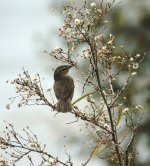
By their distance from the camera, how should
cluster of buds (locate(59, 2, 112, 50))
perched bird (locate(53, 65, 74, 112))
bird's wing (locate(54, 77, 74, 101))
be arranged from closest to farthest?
cluster of buds (locate(59, 2, 112, 50)), perched bird (locate(53, 65, 74, 112)), bird's wing (locate(54, 77, 74, 101))

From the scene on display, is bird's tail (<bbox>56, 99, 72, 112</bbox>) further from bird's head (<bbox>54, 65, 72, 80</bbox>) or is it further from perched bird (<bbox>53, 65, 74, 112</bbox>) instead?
bird's head (<bbox>54, 65, 72, 80</bbox>)

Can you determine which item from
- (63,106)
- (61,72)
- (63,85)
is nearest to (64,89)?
(63,85)

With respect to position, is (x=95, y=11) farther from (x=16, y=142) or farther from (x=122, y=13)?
(x=122, y=13)

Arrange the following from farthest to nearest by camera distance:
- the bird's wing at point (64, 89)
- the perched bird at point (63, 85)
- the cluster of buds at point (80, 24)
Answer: the bird's wing at point (64, 89), the perched bird at point (63, 85), the cluster of buds at point (80, 24)

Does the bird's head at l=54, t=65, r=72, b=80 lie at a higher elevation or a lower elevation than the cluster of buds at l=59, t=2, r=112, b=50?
higher

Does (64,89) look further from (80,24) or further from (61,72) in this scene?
(80,24)

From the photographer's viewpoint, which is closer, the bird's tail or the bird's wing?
the bird's tail

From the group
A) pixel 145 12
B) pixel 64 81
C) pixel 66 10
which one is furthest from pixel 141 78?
pixel 66 10

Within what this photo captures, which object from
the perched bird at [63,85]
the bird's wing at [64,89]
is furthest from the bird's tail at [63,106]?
the bird's wing at [64,89]

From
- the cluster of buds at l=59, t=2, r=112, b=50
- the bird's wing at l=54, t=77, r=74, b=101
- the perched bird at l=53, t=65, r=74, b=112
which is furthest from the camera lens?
the bird's wing at l=54, t=77, r=74, b=101

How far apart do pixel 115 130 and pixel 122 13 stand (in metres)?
13.7

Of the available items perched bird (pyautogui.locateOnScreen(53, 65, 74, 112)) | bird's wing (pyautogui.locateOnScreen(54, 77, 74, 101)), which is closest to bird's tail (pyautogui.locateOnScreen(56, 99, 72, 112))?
perched bird (pyautogui.locateOnScreen(53, 65, 74, 112))

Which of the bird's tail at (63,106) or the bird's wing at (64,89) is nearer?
the bird's tail at (63,106)

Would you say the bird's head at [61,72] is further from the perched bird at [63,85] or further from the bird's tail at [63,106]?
the bird's tail at [63,106]
